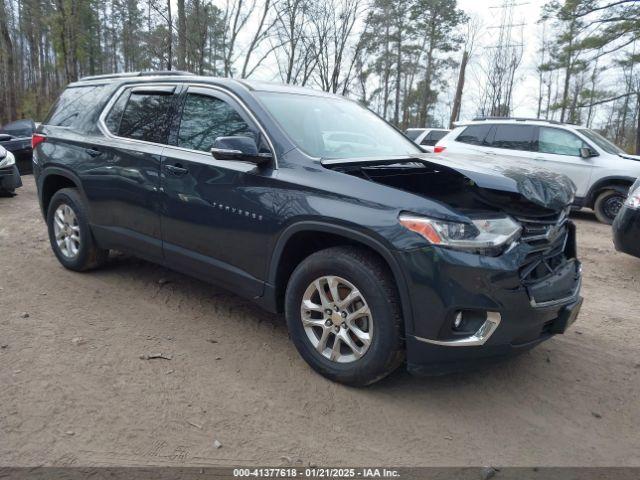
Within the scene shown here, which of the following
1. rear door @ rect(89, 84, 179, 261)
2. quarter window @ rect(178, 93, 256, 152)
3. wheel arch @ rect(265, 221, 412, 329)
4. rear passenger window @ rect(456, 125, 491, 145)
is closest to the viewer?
wheel arch @ rect(265, 221, 412, 329)

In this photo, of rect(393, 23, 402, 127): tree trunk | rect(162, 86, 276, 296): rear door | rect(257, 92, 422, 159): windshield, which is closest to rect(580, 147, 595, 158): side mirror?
rect(257, 92, 422, 159): windshield

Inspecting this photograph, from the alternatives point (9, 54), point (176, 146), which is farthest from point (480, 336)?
point (9, 54)

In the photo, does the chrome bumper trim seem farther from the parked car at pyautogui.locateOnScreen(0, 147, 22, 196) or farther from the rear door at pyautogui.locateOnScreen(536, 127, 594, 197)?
the parked car at pyautogui.locateOnScreen(0, 147, 22, 196)

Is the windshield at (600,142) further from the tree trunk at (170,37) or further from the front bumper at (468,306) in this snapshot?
the tree trunk at (170,37)

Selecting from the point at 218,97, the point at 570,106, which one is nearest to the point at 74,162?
the point at 218,97

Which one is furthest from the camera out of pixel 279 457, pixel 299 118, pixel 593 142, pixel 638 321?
pixel 593 142

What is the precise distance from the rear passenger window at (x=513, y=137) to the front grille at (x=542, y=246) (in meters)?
7.38

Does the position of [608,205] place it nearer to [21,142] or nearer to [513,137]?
[513,137]

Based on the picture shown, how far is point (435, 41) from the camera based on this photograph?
3067 cm

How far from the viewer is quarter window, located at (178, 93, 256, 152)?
3.58 meters

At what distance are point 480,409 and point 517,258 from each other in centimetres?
93

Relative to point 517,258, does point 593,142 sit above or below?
above

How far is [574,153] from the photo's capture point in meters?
9.55

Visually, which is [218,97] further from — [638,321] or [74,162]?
[638,321]
